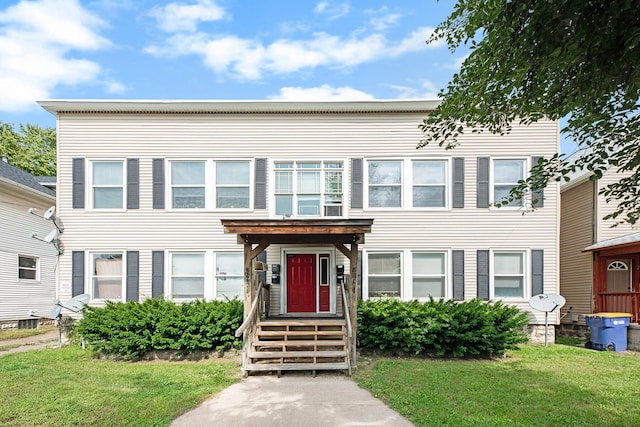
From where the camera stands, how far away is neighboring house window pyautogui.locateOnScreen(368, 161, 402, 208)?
1095 centimetres

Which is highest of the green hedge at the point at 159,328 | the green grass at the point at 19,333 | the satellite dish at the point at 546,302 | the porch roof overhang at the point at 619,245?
the porch roof overhang at the point at 619,245

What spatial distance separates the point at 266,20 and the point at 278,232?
5046mm

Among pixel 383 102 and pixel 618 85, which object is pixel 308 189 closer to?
pixel 383 102

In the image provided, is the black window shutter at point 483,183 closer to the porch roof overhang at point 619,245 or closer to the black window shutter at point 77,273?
the porch roof overhang at point 619,245

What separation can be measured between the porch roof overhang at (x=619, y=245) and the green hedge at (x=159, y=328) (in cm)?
1057

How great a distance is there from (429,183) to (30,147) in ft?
97.0

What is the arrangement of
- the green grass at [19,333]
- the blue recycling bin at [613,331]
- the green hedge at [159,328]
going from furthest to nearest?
the green grass at [19,333], the blue recycling bin at [613,331], the green hedge at [159,328]

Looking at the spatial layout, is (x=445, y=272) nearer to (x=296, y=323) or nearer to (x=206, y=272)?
(x=296, y=323)

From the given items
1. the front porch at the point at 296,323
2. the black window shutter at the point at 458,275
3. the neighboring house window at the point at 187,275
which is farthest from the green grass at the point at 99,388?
the black window shutter at the point at 458,275

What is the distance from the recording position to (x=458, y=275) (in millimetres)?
10672

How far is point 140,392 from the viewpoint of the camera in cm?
647

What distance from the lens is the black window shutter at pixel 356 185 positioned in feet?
35.6

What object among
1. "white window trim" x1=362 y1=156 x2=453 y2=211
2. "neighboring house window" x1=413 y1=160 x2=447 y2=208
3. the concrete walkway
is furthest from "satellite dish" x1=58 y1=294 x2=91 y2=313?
"neighboring house window" x1=413 y1=160 x2=447 y2=208

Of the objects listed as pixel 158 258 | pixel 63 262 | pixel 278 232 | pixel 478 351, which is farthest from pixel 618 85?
pixel 63 262
